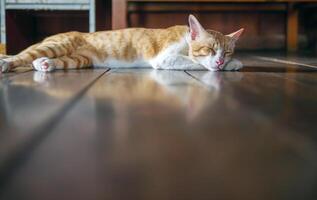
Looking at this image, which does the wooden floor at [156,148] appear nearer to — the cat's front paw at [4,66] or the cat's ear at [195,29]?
the cat's front paw at [4,66]

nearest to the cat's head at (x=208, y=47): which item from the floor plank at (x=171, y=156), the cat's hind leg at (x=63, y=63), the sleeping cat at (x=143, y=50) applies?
the sleeping cat at (x=143, y=50)

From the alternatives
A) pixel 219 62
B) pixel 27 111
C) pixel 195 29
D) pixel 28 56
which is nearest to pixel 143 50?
pixel 195 29

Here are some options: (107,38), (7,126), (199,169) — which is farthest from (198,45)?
(199,169)

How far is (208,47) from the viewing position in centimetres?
168

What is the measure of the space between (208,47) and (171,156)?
1286 mm

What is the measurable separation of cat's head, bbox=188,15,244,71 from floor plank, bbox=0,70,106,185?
709mm

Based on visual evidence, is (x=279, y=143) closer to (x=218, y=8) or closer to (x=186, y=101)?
(x=186, y=101)

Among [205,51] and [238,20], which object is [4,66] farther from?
[238,20]

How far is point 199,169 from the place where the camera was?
1.31 feet

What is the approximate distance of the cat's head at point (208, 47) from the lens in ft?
5.38

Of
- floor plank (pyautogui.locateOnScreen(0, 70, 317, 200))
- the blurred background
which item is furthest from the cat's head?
the blurred background

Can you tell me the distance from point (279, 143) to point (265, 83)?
0.65m

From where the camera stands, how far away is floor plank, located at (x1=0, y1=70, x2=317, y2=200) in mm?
359

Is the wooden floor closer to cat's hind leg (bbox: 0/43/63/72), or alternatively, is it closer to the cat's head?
cat's hind leg (bbox: 0/43/63/72)
